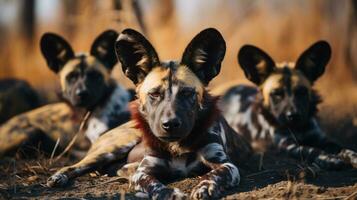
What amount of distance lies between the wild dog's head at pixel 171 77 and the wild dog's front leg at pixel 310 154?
107 centimetres

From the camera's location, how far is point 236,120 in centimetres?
629

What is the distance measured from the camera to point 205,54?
4191 mm

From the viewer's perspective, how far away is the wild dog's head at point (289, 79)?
5.41 m

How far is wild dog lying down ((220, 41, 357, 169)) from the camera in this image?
5.36 metres

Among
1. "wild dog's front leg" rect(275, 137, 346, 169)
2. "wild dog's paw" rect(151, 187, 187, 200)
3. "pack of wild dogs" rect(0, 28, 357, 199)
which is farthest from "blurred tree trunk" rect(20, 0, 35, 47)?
"wild dog's paw" rect(151, 187, 187, 200)

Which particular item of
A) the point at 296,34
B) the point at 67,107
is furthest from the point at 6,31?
the point at 67,107

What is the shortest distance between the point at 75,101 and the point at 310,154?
6.50 feet

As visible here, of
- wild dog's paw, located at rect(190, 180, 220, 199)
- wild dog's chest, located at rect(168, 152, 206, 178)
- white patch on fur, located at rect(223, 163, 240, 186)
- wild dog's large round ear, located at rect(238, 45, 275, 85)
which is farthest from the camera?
wild dog's large round ear, located at rect(238, 45, 275, 85)

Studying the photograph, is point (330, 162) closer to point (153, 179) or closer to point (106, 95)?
point (153, 179)

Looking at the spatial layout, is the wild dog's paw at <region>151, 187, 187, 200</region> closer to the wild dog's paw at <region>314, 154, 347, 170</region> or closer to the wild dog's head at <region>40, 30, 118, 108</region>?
the wild dog's paw at <region>314, 154, 347, 170</region>

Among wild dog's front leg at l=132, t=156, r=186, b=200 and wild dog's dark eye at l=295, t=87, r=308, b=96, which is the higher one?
wild dog's dark eye at l=295, t=87, r=308, b=96

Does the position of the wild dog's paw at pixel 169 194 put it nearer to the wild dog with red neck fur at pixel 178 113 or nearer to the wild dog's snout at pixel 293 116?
the wild dog with red neck fur at pixel 178 113

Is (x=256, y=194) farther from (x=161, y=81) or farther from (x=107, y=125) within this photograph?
(x=107, y=125)

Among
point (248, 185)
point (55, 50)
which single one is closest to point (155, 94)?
point (248, 185)
